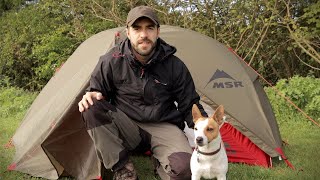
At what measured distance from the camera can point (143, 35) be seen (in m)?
2.97

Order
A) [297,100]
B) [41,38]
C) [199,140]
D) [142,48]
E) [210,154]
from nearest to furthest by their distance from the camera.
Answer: [199,140]
[210,154]
[142,48]
[297,100]
[41,38]

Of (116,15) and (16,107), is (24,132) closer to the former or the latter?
(16,107)

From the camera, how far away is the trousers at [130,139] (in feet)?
9.34

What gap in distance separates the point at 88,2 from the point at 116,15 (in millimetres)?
796

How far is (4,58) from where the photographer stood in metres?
10.0

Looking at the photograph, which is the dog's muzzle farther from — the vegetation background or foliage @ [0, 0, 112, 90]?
foliage @ [0, 0, 112, 90]

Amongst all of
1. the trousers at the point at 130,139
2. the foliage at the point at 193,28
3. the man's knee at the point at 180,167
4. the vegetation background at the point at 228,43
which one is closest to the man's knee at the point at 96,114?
the trousers at the point at 130,139

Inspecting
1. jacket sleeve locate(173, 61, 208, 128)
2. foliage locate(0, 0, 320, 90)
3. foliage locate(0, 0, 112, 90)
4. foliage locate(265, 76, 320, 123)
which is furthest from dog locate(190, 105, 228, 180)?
foliage locate(0, 0, 112, 90)

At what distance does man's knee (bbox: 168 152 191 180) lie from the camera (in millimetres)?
2832

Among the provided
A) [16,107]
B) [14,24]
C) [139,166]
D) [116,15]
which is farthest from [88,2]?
[139,166]

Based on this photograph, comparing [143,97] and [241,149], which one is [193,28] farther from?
[143,97]

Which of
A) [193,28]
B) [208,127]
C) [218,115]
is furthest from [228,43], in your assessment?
[208,127]

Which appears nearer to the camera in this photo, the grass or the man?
the man

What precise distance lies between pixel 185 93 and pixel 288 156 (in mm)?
1635
